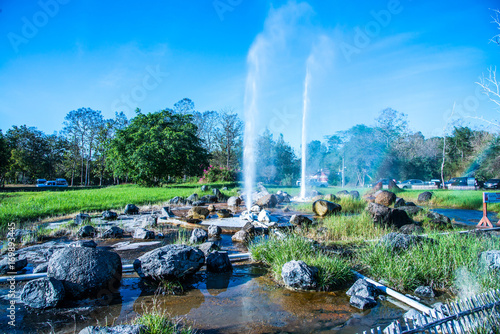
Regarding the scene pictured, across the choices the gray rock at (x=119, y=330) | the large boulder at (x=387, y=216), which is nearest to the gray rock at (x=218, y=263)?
the gray rock at (x=119, y=330)

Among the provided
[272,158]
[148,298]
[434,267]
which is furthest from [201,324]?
[272,158]

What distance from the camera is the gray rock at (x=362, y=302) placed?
4.26m

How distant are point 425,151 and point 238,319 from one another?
157 feet

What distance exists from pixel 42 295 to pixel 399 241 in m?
6.19

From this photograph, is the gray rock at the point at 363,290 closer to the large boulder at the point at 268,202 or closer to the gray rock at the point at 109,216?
the gray rock at the point at 109,216

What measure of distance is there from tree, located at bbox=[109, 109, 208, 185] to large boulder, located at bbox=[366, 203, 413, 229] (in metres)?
24.0

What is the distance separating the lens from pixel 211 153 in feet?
154

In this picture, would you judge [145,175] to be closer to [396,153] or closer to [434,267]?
[434,267]

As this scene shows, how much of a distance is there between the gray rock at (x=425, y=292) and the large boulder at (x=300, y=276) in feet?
5.17

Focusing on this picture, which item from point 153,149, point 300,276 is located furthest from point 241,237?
point 153,149

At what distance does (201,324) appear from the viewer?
12.3 feet

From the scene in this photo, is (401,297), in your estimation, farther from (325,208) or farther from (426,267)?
(325,208)

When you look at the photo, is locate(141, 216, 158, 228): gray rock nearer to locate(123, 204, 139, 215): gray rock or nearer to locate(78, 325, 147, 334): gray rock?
locate(123, 204, 139, 215): gray rock

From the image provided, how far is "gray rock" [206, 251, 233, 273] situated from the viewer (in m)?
5.75
